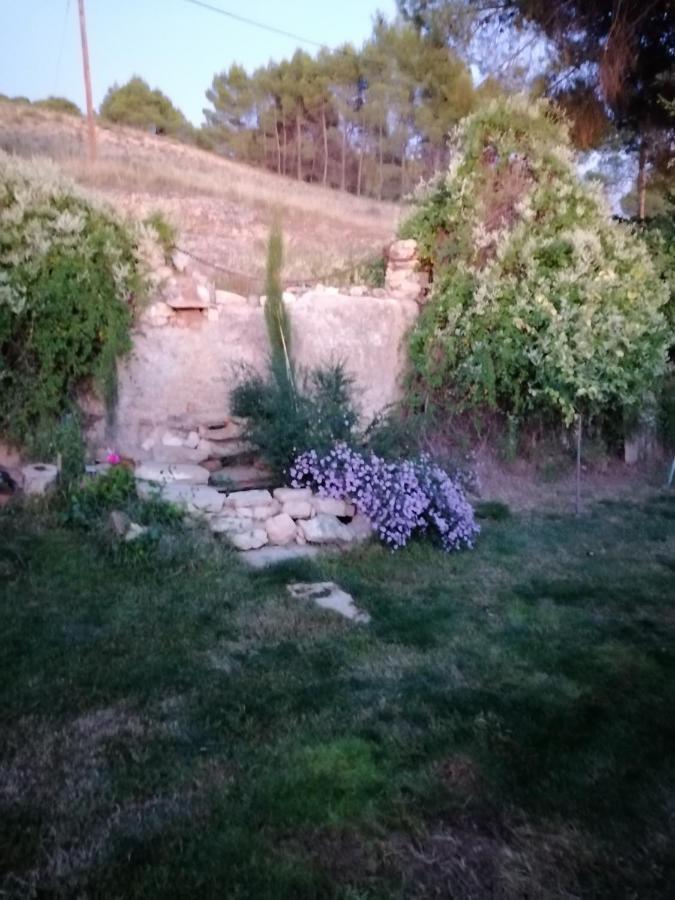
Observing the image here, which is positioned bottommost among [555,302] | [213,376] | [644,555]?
[644,555]

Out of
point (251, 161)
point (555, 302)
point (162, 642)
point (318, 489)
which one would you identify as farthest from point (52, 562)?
point (251, 161)

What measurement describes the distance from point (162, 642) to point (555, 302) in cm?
500

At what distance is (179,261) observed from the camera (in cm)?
701

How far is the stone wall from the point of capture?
6605mm

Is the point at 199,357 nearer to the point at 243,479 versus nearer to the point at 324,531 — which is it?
the point at 243,479

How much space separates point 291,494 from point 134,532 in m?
1.22

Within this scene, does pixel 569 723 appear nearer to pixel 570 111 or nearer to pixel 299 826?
pixel 299 826

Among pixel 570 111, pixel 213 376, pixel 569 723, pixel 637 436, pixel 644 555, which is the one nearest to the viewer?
pixel 569 723

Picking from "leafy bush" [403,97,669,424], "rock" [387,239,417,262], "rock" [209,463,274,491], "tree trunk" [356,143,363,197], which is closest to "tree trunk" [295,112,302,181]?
"tree trunk" [356,143,363,197]

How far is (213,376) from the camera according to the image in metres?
6.91

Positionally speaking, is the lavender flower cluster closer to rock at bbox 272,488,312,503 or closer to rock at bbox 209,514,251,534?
rock at bbox 272,488,312,503

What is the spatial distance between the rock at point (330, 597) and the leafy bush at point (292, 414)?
1.55 meters

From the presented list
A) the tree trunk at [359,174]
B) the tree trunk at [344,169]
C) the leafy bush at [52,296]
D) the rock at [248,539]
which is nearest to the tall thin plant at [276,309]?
the leafy bush at [52,296]

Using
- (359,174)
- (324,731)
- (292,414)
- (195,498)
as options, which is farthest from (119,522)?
(359,174)
